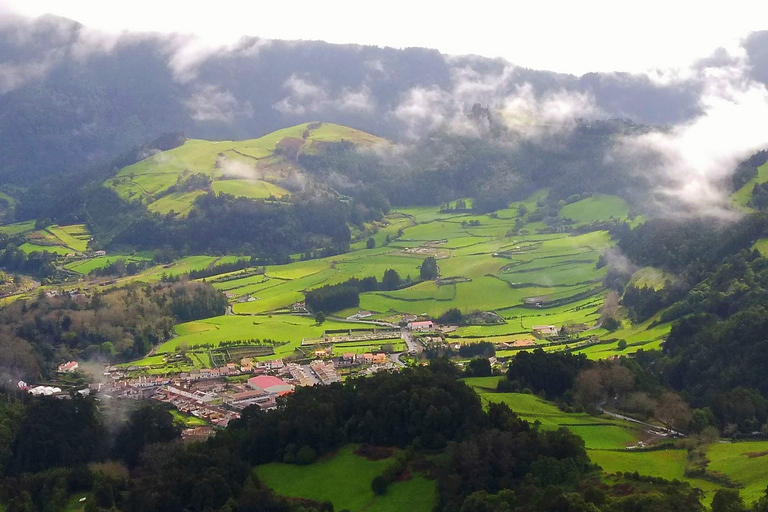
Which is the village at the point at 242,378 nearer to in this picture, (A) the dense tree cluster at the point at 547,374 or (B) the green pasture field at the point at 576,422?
(A) the dense tree cluster at the point at 547,374

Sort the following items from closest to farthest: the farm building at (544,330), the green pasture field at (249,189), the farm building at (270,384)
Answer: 1. the farm building at (270,384)
2. the farm building at (544,330)
3. the green pasture field at (249,189)

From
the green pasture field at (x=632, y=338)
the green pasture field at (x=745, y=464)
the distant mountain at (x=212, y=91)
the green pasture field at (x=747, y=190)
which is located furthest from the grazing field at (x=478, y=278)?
the distant mountain at (x=212, y=91)

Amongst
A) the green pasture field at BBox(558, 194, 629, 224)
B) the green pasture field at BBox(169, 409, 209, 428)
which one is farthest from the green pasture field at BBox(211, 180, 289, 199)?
the green pasture field at BBox(169, 409, 209, 428)

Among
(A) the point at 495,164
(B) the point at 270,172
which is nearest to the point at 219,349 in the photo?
(B) the point at 270,172

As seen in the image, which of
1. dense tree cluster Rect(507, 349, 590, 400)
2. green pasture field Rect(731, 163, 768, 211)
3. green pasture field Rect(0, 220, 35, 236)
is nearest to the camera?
dense tree cluster Rect(507, 349, 590, 400)

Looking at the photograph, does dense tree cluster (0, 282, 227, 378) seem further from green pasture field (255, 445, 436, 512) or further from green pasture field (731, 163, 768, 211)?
green pasture field (731, 163, 768, 211)

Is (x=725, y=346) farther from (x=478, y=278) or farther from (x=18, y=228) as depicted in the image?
(x=18, y=228)

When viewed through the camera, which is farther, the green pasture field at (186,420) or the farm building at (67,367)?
the farm building at (67,367)

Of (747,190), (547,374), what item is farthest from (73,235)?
(547,374)
